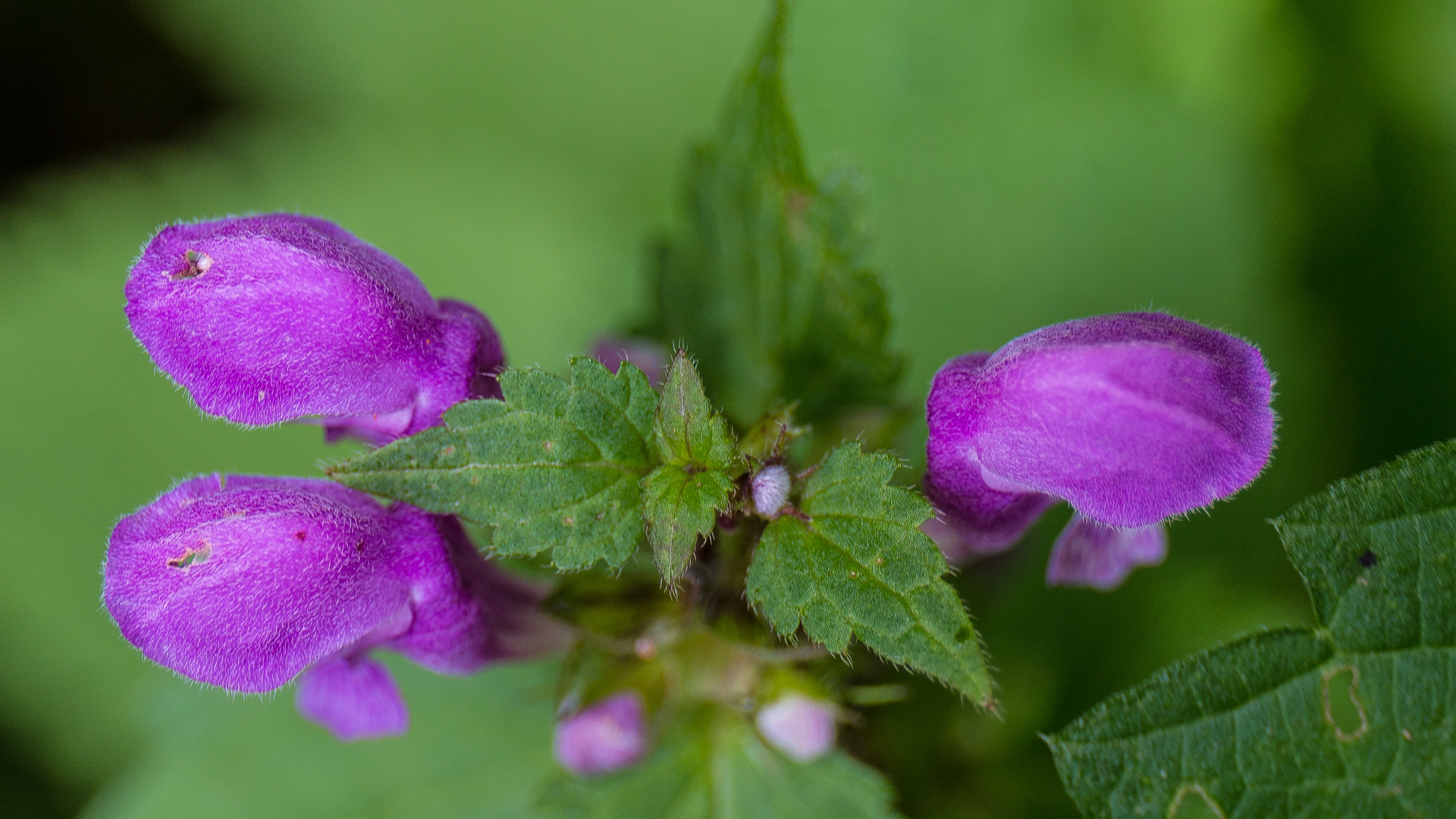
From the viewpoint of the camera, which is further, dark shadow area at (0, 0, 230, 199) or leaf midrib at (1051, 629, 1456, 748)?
dark shadow area at (0, 0, 230, 199)

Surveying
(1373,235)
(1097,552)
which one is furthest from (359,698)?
(1373,235)

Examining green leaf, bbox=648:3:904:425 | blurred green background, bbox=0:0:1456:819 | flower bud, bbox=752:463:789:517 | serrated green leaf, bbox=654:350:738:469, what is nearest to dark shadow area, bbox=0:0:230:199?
blurred green background, bbox=0:0:1456:819

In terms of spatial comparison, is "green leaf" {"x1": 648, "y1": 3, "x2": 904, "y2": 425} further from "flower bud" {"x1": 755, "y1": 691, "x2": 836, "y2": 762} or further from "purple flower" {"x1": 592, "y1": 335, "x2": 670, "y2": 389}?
"flower bud" {"x1": 755, "y1": 691, "x2": 836, "y2": 762}

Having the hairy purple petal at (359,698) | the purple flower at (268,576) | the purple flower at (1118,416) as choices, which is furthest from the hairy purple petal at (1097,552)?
the hairy purple petal at (359,698)

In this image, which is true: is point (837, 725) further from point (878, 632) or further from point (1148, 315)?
point (1148, 315)

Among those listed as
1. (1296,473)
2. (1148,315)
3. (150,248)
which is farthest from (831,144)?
(150,248)

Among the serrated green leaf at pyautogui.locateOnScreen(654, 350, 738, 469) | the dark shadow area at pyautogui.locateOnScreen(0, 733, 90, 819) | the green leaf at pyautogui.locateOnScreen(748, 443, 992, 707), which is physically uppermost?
the serrated green leaf at pyautogui.locateOnScreen(654, 350, 738, 469)

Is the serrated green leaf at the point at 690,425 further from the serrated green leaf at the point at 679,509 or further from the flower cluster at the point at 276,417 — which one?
the flower cluster at the point at 276,417
